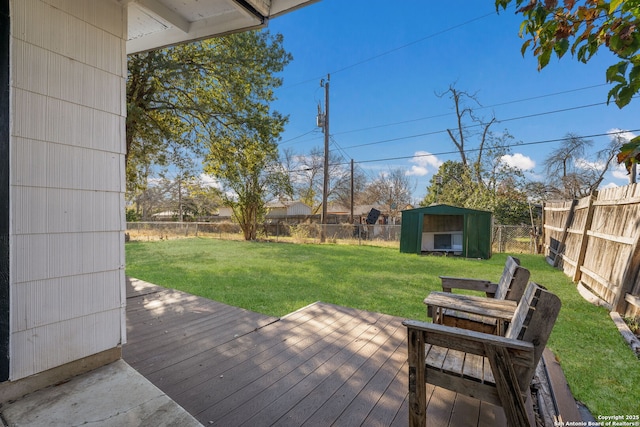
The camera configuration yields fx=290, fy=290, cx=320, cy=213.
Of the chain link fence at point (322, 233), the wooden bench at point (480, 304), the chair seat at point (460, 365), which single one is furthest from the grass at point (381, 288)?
the chain link fence at point (322, 233)

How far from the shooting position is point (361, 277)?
5930 millimetres

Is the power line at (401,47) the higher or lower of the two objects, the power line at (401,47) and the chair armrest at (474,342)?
the higher

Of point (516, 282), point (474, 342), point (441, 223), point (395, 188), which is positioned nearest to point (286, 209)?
point (395, 188)

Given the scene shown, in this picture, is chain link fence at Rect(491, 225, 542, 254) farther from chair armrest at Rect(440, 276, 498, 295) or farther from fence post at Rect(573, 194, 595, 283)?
chair armrest at Rect(440, 276, 498, 295)

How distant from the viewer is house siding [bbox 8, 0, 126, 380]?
1424 mm

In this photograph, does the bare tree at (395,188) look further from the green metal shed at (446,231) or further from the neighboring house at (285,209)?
the green metal shed at (446,231)

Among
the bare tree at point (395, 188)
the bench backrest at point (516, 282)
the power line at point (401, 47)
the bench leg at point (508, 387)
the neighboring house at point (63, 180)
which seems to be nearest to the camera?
the bench leg at point (508, 387)

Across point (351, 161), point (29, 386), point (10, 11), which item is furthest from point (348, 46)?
point (29, 386)

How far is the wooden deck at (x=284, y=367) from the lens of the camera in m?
1.67

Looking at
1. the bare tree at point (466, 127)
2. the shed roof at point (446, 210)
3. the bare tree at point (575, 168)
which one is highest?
the bare tree at point (466, 127)

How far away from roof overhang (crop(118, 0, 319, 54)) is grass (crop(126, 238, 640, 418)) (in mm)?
3002

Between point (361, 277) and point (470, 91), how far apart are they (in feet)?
45.8

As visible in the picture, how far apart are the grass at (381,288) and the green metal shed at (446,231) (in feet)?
4.62

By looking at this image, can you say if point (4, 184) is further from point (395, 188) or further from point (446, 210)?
point (395, 188)
